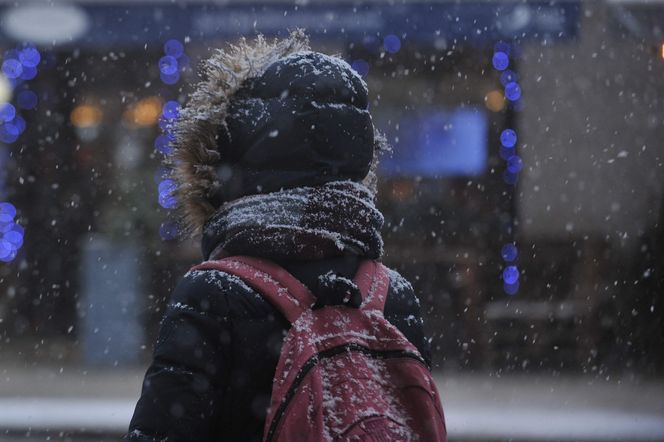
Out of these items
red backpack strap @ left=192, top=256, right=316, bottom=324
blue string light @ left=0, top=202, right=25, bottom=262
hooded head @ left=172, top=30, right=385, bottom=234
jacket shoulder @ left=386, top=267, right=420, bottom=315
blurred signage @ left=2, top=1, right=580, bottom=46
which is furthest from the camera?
blue string light @ left=0, top=202, right=25, bottom=262

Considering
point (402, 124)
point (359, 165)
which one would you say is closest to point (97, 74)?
point (402, 124)

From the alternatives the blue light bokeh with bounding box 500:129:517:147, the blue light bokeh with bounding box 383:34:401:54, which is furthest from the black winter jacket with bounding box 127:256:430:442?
the blue light bokeh with bounding box 500:129:517:147

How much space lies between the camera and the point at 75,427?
6492 millimetres

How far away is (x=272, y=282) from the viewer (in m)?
1.61

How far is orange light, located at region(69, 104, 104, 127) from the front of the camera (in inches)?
354

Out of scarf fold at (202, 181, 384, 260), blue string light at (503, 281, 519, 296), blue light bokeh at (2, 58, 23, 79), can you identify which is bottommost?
scarf fold at (202, 181, 384, 260)

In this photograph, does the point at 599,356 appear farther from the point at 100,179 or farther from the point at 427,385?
the point at 427,385

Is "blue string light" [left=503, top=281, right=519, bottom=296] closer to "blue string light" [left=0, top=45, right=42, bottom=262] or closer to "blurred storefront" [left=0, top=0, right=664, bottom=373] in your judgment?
"blurred storefront" [left=0, top=0, right=664, bottom=373]

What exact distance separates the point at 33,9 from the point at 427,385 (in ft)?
23.5

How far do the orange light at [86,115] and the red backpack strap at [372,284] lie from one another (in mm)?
7667

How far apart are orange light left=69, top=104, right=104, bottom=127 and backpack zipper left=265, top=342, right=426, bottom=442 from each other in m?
7.85

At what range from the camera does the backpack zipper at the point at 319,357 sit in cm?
150

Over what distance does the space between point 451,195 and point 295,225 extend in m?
7.08

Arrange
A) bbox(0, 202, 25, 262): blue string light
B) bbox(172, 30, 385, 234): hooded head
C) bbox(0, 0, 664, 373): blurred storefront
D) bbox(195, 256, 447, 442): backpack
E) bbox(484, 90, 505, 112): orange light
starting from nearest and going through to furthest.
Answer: bbox(195, 256, 447, 442): backpack
bbox(172, 30, 385, 234): hooded head
bbox(0, 0, 664, 373): blurred storefront
bbox(484, 90, 505, 112): orange light
bbox(0, 202, 25, 262): blue string light
